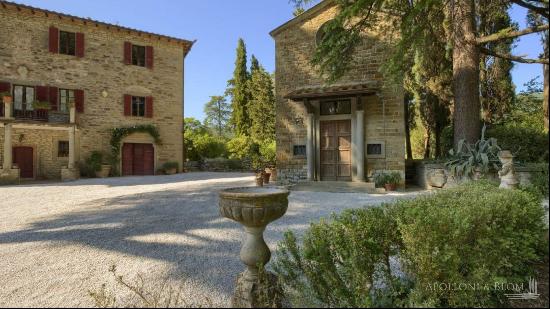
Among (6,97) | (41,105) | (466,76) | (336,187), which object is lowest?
(336,187)

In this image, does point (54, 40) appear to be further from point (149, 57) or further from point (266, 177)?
point (266, 177)

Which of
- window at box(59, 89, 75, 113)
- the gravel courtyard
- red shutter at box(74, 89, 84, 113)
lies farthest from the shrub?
window at box(59, 89, 75, 113)

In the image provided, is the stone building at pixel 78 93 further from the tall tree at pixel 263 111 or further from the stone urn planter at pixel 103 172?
the tall tree at pixel 263 111

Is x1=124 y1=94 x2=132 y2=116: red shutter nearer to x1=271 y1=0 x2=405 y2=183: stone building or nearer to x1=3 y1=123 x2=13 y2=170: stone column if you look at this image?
x1=3 y1=123 x2=13 y2=170: stone column

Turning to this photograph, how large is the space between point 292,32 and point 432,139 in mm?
8700

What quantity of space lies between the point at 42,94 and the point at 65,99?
970 millimetres

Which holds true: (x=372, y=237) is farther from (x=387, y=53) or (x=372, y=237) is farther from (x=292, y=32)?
(x=292, y=32)

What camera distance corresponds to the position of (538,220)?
2559 millimetres

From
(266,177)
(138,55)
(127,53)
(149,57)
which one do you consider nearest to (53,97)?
(127,53)

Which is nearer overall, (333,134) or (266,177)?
(333,134)

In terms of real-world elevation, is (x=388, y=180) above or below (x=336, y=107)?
below

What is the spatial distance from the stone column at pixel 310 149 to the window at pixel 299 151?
405 mm

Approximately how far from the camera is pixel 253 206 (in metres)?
2.48

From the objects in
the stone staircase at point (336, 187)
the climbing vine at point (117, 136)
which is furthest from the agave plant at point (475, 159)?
the climbing vine at point (117, 136)
